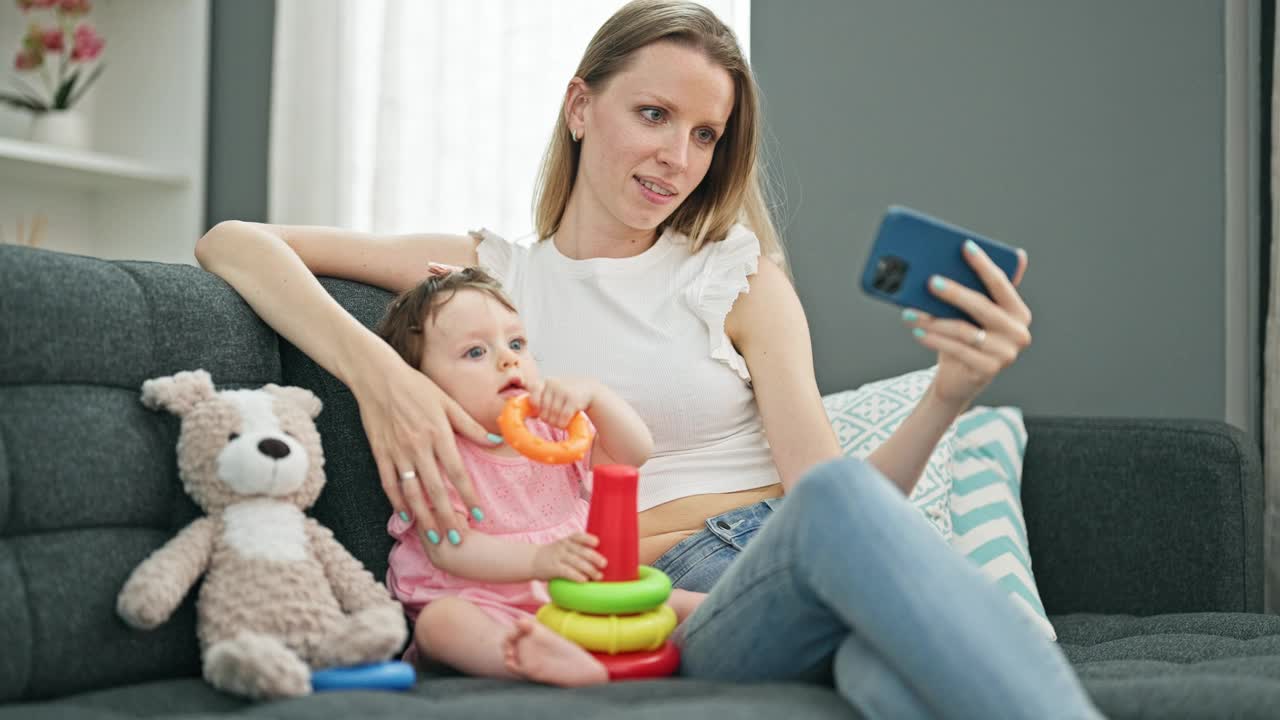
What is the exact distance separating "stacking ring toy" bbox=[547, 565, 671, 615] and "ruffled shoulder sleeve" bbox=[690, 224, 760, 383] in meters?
0.47

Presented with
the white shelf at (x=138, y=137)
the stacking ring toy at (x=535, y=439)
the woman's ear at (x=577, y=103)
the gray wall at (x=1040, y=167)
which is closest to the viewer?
the stacking ring toy at (x=535, y=439)

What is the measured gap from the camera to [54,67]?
3.10m

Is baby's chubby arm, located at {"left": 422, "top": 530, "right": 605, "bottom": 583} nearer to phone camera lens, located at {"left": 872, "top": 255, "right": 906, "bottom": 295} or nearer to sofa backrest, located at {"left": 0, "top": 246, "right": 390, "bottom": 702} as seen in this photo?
sofa backrest, located at {"left": 0, "top": 246, "right": 390, "bottom": 702}

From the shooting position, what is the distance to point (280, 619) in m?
1.13

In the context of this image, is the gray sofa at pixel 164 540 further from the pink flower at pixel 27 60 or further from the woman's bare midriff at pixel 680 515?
the pink flower at pixel 27 60

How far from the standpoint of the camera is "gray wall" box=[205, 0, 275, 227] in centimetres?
322

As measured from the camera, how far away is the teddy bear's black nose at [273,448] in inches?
47.5

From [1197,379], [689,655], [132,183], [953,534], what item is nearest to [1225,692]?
[689,655]

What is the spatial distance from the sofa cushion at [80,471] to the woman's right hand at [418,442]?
0.71 ft

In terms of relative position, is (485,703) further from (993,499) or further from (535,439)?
(993,499)

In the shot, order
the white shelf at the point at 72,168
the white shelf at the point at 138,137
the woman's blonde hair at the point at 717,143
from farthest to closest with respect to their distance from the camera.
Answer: the white shelf at the point at 138,137 < the white shelf at the point at 72,168 < the woman's blonde hair at the point at 717,143

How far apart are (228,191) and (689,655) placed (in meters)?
2.54

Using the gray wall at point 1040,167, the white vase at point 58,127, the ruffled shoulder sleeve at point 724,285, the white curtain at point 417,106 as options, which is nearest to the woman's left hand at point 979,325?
the ruffled shoulder sleeve at point 724,285

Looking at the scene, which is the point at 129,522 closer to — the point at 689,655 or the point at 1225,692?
the point at 689,655
